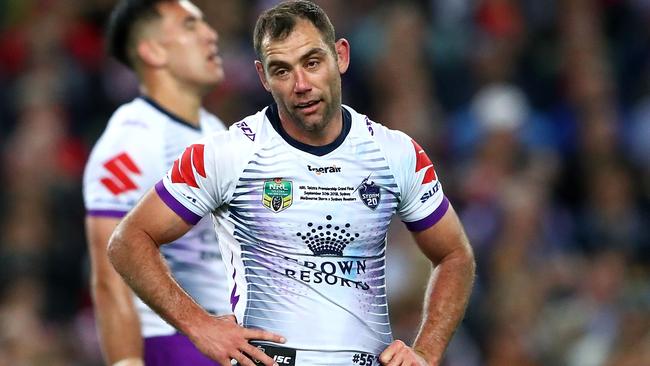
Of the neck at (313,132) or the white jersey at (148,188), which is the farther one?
the white jersey at (148,188)

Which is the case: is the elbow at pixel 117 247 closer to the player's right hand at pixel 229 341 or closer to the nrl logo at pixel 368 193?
the player's right hand at pixel 229 341

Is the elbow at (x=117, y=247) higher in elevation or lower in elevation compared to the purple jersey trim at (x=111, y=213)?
lower

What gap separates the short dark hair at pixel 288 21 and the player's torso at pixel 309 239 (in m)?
0.42

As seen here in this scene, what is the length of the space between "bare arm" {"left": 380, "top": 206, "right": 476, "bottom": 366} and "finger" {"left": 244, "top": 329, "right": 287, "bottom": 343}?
540 mm

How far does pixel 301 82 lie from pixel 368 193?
0.53 metres

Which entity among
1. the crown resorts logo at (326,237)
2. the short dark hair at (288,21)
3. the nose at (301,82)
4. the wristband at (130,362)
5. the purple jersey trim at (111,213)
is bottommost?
the wristband at (130,362)

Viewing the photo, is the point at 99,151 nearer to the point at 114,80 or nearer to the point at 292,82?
the point at 292,82

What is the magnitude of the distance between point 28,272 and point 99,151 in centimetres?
475

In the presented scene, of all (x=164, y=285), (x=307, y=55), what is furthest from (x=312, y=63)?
(x=164, y=285)

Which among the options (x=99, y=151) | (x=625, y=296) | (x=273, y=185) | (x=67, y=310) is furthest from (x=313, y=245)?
(x=67, y=310)

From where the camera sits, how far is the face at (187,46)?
7270 millimetres

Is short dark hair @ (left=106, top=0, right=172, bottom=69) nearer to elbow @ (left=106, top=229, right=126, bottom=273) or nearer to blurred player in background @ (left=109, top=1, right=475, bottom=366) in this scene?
blurred player in background @ (left=109, top=1, right=475, bottom=366)

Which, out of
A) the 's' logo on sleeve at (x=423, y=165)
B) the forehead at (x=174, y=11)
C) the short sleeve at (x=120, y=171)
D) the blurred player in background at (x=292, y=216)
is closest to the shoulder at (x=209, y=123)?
the short sleeve at (x=120, y=171)

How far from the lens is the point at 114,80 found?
12750 millimetres
